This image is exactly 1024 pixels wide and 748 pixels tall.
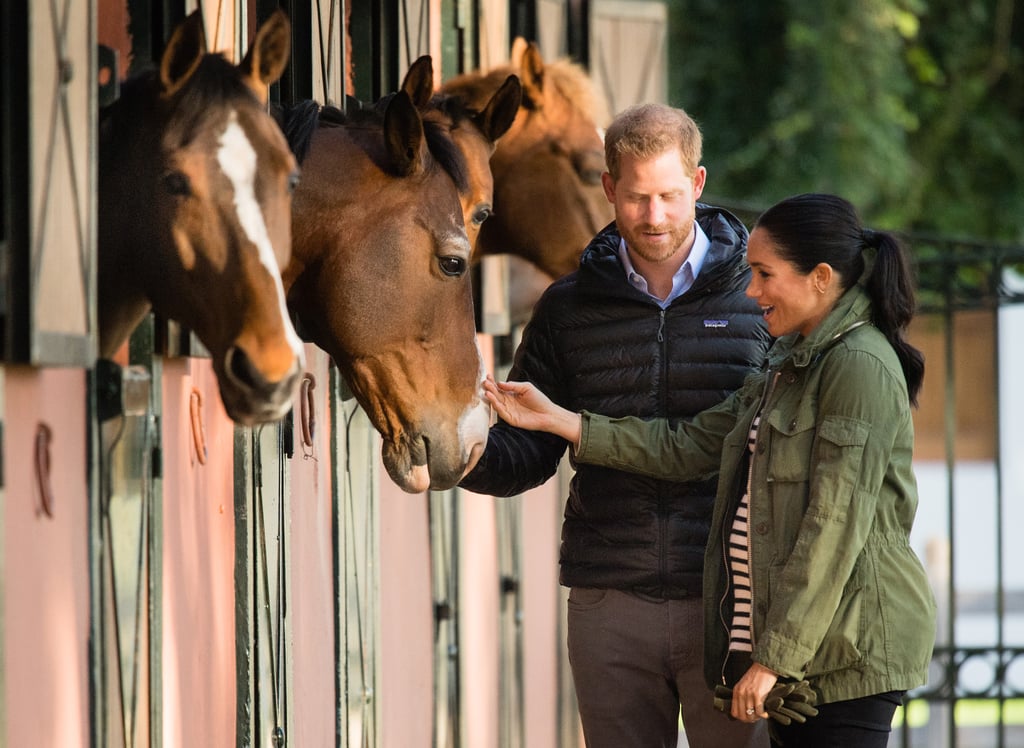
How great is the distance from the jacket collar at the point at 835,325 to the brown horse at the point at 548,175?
2422mm

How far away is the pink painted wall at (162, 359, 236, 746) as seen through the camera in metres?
3.27

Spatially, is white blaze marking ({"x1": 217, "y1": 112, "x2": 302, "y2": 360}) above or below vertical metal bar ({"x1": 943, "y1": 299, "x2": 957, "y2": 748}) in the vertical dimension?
above

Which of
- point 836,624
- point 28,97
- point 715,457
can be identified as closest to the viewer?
point 28,97

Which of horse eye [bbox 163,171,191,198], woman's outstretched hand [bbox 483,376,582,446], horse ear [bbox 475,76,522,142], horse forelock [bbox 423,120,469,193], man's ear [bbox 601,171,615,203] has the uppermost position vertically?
horse ear [bbox 475,76,522,142]

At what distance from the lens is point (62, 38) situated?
2461mm

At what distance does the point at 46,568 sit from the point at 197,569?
3.02 ft

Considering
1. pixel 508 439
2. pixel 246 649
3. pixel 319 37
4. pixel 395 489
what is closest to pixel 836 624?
pixel 508 439

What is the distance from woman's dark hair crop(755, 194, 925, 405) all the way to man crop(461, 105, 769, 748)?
1.14ft

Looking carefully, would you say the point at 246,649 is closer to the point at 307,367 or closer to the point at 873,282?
the point at 307,367

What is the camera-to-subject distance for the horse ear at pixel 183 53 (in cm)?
251

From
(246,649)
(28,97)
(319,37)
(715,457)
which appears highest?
(319,37)

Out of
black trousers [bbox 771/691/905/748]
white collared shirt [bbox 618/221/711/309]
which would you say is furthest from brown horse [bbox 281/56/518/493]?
black trousers [bbox 771/691/905/748]

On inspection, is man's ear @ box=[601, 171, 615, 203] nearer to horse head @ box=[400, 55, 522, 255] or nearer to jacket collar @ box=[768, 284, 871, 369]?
horse head @ box=[400, 55, 522, 255]

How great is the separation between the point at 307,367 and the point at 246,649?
70cm
